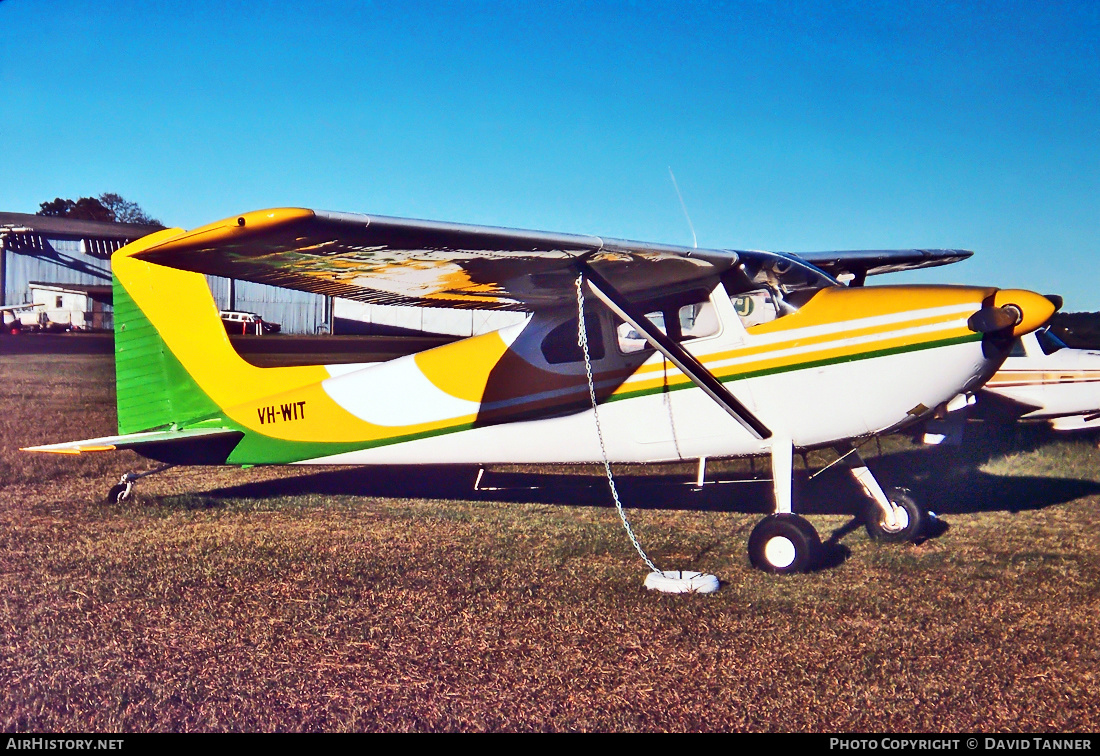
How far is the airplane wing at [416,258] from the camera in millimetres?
4039

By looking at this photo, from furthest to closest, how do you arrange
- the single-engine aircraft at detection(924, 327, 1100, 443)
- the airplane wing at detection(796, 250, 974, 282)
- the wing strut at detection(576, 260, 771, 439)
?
1. the single-engine aircraft at detection(924, 327, 1100, 443)
2. the airplane wing at detection(796, 250, 974, 282)
3. the wing strut at detection(576, 260, 771, 439)

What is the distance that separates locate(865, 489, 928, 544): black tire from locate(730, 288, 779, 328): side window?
179 centimetres

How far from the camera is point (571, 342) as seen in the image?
654 centimetres

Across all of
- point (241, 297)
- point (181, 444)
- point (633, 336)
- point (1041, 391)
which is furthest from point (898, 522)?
point (241, 297)

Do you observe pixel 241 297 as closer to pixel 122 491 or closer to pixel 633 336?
pixel 122 491

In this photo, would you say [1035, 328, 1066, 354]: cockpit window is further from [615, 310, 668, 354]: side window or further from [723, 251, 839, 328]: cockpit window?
[615, 310, 668, 354]: side window

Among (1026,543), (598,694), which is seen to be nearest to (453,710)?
(598,694)

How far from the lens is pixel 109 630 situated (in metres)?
4.43

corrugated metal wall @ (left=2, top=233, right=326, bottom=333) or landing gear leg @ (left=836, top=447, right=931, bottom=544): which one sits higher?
corrugated metal wall @ (left=2, top=233, right=326, bottom=333)

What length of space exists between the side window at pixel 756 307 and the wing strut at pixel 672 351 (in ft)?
1.70

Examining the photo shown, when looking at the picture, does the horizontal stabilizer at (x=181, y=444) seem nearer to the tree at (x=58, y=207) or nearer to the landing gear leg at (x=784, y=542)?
the landing gear leg at (x=784, y=542)

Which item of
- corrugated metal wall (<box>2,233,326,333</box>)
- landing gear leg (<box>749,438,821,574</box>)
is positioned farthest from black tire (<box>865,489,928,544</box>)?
corrugated metal wall (<box>2,233,326,333</box>)

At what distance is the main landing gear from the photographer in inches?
216

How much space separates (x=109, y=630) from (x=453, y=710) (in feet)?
6.68
